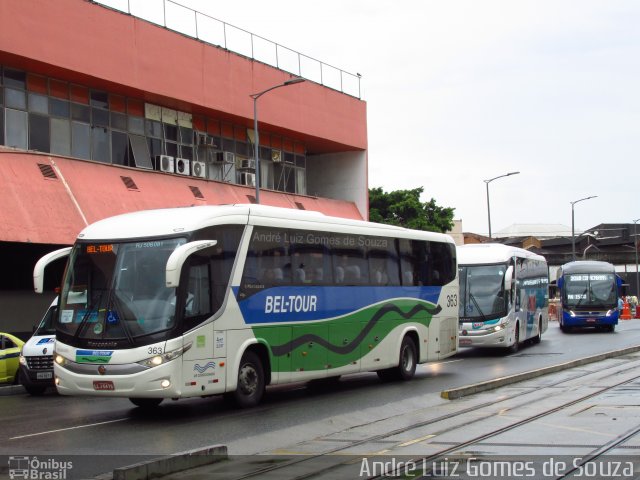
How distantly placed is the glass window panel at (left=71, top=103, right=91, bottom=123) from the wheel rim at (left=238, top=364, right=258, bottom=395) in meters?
17.4

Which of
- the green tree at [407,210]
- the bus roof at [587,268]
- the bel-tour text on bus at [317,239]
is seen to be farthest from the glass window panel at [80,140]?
the green tree at [407,210]

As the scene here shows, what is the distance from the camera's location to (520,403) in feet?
47.4

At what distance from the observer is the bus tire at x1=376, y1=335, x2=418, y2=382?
19.3m

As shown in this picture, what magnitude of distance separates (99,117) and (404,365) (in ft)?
52.5

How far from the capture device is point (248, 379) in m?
14.6

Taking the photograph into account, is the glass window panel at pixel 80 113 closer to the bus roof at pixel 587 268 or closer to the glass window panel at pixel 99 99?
the glass window panel at pixel 99 99

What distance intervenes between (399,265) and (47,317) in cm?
793

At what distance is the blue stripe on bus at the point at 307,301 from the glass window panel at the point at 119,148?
15.3 m

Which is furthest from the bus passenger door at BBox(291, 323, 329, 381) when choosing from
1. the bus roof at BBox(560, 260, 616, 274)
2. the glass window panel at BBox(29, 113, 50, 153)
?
the bus roof at BBox(560, 260, 616, 274)

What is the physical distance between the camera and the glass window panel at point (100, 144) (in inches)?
1193

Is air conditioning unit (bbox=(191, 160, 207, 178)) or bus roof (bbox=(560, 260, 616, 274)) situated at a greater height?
air conditioning unit (bbox=(191, 160, 207, 178))

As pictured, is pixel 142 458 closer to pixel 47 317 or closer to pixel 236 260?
pixel 236 260

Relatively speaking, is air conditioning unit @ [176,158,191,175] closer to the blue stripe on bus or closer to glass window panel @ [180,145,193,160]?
glass window panel @ [180,145,193,160]

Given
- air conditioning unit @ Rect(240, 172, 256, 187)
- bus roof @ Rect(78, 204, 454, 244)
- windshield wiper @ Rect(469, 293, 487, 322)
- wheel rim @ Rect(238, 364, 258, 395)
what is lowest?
wheel rim @ Rect(238, 364, 258, 395)
